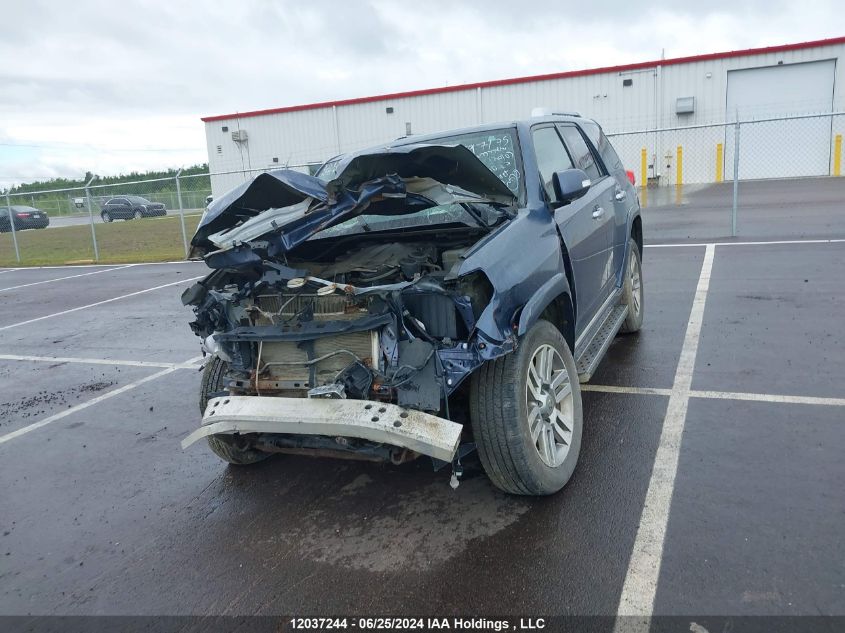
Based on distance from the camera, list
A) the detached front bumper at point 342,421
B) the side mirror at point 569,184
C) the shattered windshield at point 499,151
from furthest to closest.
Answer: the shattered windshield at point 499,151
the side mirror at point 569,184
the detached front bumper at point 342,421

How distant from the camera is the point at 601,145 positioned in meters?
5.89

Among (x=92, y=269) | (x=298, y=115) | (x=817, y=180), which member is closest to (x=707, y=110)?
(x=817, y=180)

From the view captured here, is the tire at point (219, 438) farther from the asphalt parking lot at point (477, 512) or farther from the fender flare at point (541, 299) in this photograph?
the fender flare at point (541, 299)

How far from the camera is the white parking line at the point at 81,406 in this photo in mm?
5084

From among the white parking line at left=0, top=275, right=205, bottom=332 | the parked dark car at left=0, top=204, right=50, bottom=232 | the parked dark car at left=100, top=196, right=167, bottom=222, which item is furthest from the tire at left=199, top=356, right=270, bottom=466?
the parked dark car at left=0, top=204, right=50, bottom=232

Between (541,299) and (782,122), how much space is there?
24773mm

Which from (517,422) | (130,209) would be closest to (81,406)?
(517,422)

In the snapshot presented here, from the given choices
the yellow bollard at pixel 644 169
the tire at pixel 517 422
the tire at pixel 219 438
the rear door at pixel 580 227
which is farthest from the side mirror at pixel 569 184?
the yellow bollard at pixel 644 169

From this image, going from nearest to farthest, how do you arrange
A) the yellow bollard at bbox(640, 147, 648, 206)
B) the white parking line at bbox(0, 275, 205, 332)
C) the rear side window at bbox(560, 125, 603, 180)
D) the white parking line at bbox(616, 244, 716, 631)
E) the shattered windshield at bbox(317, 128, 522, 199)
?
the white parking line at bbox(616, 244, 716, 631), the shattered windshield at bbox(317, 128, 522, 199), the rear side window at bbox(560, 125, 603, 180), the white parking line at bbox(0, 275, 205, 332), the yellow bollard at bbox(640, 147, 648, 206)

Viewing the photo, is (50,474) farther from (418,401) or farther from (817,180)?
(817,180)

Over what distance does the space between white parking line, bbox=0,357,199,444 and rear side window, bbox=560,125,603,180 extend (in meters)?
4.16

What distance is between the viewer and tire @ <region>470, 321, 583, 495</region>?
10.1 feet

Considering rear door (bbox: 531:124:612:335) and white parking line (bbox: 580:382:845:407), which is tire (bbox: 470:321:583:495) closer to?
rear door (bbox: 531:124:612:335)

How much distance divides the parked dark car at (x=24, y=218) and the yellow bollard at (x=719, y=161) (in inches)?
1227
